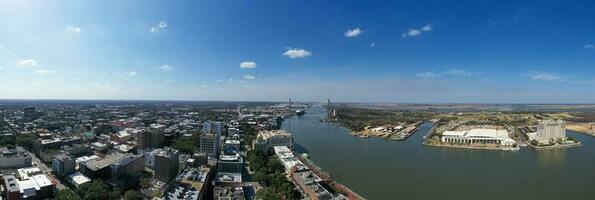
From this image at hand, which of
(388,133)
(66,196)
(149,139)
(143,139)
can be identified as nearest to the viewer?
(66,196)

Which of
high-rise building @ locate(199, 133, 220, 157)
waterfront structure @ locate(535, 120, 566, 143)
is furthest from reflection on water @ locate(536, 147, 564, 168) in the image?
high-rise building @ locate(199, 133, 220, 157)

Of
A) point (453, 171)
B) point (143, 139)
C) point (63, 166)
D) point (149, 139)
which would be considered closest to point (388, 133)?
point (453, 171)

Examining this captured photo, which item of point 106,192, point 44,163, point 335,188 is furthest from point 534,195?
point 44,163

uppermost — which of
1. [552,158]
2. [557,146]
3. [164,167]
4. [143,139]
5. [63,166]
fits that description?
[143,139]

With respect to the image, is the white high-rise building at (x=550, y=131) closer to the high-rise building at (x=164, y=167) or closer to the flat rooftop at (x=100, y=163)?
the high-rise building at (x=164, y=167)

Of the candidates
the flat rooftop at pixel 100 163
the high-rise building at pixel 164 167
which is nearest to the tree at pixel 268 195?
the high-rise building at pixel 164 167

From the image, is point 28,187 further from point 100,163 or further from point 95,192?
point 100,163

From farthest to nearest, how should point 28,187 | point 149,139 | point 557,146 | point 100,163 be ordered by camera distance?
point 557,146, point 149,139, point 100,163, point 28,187
